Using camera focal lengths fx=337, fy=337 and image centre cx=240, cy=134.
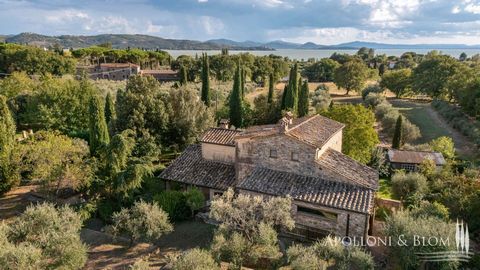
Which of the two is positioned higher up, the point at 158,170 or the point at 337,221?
the point at 337,221

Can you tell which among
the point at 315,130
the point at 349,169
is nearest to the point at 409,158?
the point at 315,130

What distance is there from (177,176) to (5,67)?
81.0m

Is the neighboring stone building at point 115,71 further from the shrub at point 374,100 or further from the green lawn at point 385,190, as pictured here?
the green lawn at point 385,190

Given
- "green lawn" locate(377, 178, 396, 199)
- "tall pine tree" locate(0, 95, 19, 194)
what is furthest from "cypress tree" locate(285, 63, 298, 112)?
"tall pine tree" locate(0, 95, 19, 194)

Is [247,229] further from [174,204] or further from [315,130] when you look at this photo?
[315,130]

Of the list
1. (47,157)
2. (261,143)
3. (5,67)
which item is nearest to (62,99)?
(47,157)

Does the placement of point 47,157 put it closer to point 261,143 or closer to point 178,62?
point 261,143

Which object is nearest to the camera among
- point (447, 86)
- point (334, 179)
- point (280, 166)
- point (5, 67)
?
point (334, 179)

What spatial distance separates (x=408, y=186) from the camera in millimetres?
23109

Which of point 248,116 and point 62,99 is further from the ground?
point 62,99

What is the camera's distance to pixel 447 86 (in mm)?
59312

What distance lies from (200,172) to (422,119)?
150 ft

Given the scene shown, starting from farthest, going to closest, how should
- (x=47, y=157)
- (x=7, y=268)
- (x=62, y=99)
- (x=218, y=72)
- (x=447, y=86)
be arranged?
(x=218, y=72) → (x=447, y=86) → (x=62, y=99) → (x=47, y=157) → (x=7, y=268)

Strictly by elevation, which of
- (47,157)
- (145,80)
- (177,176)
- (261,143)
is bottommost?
(177,176)
